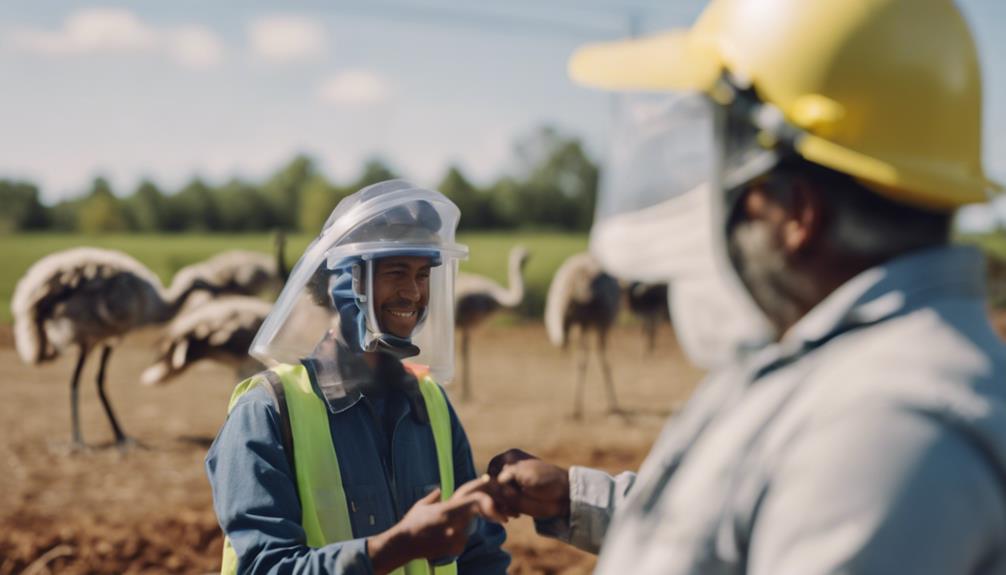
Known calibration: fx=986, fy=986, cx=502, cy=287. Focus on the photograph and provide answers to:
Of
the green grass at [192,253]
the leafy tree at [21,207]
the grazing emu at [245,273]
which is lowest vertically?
the leafy tree at [21,207]

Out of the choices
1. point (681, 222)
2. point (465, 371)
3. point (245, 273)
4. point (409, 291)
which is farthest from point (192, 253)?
point (681, 222)

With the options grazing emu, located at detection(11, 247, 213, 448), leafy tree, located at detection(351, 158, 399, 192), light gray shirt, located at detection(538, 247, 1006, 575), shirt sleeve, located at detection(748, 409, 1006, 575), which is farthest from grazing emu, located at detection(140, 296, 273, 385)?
leafy tree, located at detection(351, 158, 399, 192)

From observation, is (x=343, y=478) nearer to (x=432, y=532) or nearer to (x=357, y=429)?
(x=357, y=429)

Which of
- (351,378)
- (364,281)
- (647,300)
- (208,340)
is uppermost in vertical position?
(364,281)

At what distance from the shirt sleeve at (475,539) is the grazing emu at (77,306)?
8.17 meters

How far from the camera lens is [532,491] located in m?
2.29

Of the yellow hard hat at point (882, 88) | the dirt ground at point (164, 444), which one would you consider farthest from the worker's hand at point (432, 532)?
the dirt ground at point (164, 444)

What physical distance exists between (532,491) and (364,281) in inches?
30.4

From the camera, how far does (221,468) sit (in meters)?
2.35

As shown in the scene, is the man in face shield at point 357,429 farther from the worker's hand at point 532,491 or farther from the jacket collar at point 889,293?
the jacket collar at point 889,293

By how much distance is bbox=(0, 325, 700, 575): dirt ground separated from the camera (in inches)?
268

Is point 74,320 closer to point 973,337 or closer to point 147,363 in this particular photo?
point 147,363

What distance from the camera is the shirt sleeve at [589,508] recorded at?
7.43 feet

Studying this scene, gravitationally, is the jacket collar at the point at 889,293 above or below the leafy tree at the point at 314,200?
above
